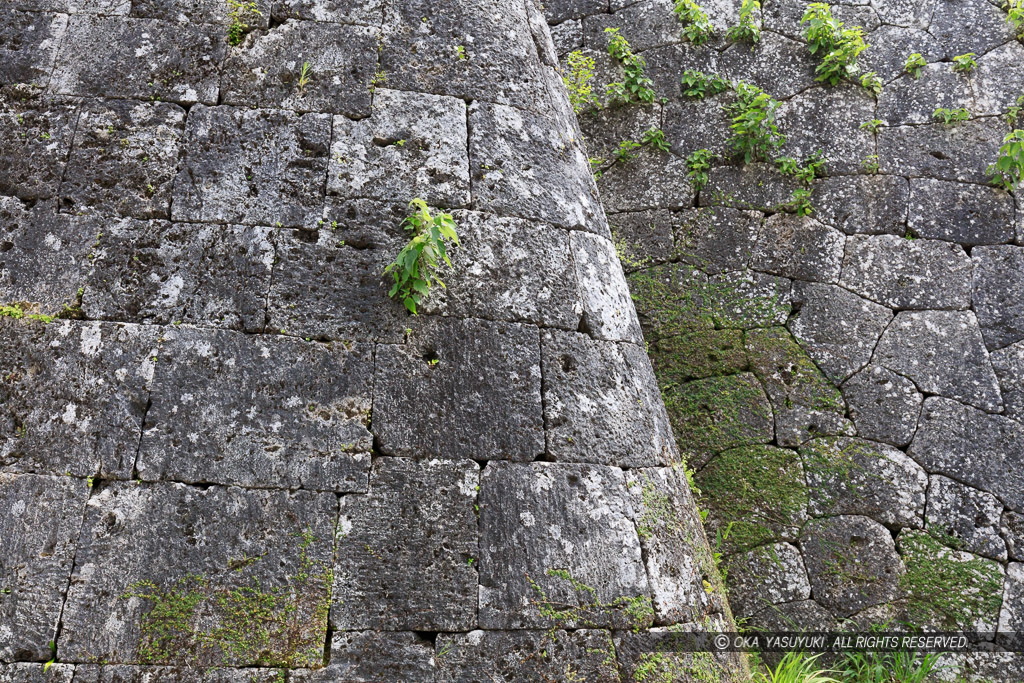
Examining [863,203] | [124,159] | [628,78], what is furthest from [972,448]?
[124,159]

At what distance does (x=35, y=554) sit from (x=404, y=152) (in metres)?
2.06

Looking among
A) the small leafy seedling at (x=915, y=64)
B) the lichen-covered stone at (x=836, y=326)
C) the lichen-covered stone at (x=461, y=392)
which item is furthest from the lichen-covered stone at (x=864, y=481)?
the small leafy seedling at (x=915, y=64)

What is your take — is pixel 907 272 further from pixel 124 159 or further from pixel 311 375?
pixel 124 159

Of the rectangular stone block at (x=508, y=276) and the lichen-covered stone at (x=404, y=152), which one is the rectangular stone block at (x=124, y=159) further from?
the rectangular stone block at (x=508, y=276)

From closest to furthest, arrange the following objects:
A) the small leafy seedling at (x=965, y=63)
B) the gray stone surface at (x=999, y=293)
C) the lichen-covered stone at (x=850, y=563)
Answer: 1. the lichen-covered stone at (x=850, y=563)
2. the gray stone surface at (x=999, y=293)
3. the small leafy seedling at (x=965, y=63)

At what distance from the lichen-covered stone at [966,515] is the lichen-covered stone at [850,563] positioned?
1.00 ft

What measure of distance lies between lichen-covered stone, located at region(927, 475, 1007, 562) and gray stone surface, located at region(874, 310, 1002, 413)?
0.49m

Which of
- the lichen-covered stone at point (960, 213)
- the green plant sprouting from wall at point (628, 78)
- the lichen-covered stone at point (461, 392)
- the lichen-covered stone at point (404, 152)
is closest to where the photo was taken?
the lichen-covered stone at point (461, 392)

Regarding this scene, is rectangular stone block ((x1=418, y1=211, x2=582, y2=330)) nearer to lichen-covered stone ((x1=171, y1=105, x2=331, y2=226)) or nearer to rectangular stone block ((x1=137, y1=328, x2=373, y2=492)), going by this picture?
rectangular stone block ((x1=137, y1=328, x2=373, y2=492))

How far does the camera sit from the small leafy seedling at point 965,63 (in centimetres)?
425

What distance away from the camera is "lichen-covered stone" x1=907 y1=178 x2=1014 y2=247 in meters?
3.99

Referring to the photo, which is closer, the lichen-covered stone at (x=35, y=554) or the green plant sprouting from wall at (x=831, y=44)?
the lichen-covered stone at (x=35, y=554)

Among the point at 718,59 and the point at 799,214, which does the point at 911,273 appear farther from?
the point at 718,59

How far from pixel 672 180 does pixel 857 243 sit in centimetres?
118
